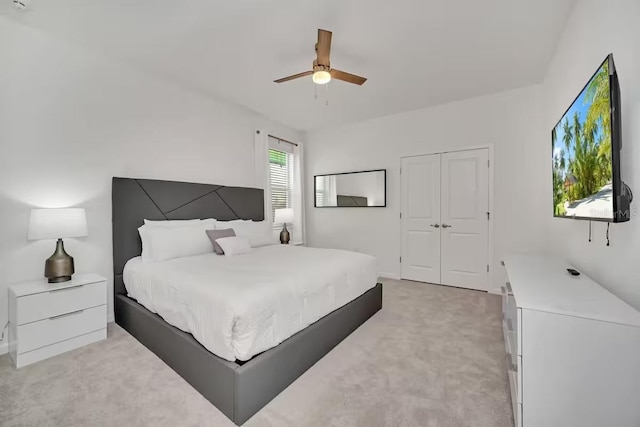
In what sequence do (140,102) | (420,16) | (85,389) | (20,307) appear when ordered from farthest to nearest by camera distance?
(140,102), (420,16), (20,307), (85,389)

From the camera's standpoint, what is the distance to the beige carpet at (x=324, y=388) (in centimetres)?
152

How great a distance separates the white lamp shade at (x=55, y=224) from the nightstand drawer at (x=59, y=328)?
0.65 metres

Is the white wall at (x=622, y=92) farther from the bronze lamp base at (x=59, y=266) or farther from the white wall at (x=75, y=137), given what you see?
the white wall at (x=75, y=137)

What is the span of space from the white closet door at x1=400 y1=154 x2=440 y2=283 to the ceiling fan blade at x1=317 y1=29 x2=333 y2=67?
8.56ft

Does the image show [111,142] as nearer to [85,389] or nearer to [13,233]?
[13,233]

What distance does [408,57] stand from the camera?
2797 mm

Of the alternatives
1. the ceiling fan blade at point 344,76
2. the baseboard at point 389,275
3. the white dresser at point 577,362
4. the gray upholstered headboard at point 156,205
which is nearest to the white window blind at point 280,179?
the gray upholstered headboard at point 156,205

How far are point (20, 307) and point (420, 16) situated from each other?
149 inches

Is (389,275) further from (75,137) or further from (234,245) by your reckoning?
(75,137)

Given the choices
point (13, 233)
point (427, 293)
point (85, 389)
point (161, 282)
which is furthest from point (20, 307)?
point (427, 293)

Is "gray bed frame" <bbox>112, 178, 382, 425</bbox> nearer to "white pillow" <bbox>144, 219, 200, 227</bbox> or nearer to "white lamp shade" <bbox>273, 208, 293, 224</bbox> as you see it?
"white pillow" <bbox>144, 219, 200, 227</bbox>

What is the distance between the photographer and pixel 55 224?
222 cm

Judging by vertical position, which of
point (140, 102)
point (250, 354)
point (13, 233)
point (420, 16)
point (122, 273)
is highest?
point (420, 16)

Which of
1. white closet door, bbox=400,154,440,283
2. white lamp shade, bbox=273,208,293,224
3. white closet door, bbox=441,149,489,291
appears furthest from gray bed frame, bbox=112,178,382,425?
white closet door, bbox=441,149,489,291
